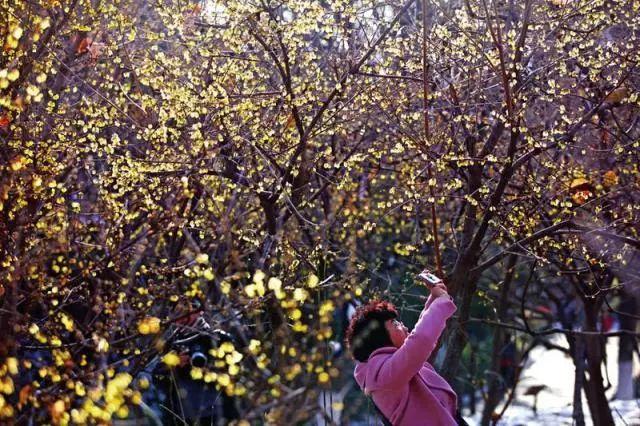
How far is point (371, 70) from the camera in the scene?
9695 millimetres

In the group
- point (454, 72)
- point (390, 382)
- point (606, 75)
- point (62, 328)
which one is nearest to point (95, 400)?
point (390, 382)

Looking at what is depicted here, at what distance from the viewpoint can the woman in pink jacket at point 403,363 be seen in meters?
5.05

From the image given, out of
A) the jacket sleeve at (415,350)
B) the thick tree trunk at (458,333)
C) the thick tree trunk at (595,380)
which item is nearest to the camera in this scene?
the jacket sleeve at (415,350)

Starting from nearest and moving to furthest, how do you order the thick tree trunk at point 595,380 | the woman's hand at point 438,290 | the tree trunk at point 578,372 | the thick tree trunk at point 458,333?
the woman's hand at point 438,290 → the thick tree trunk at point 458,333 → the thick tree trunk at point 595,380 → the tree trunk at point 578,372

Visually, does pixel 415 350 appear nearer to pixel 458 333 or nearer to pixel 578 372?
pixel 458 333

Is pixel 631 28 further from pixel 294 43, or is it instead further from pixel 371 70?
pixel 294 43

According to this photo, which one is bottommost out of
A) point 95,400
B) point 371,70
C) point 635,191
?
point 95,400

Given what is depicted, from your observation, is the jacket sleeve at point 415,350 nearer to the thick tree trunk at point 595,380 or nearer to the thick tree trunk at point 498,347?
the thick tree trunk at point 498,347

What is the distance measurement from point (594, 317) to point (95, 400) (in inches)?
309

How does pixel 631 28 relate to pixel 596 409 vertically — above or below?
above

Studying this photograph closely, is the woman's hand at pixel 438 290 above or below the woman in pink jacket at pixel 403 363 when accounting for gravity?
above

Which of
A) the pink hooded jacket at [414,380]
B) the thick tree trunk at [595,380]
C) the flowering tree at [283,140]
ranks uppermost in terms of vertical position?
the flowering tree at [283,140]

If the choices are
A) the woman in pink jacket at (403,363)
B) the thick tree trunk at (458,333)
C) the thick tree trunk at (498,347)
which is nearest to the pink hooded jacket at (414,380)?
the woman in pink jacket at (403,363)

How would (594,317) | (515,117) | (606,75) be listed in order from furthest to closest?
1. (594,317)
2. (606,75)
3. (515,117)
